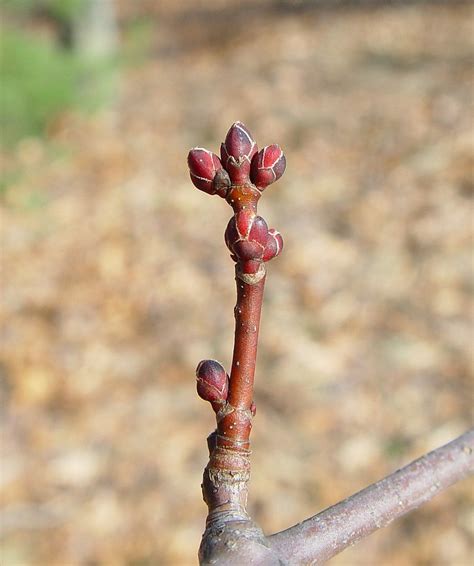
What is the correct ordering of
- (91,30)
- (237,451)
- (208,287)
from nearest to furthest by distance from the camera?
(237,451)
(208,287)
(91,30)

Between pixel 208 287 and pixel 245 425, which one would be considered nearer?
pixel 245 425

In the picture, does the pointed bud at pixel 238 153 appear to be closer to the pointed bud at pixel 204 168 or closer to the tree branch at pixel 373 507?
the pointed bud at pixel 204 168

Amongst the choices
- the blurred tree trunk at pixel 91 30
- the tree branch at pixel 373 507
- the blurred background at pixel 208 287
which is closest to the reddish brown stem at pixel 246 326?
the tree branch at pixel 373 507

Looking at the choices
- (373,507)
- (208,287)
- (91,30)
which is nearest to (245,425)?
(373,507)

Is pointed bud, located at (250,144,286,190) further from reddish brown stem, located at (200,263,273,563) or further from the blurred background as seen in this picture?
the blurred background

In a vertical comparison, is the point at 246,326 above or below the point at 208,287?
below

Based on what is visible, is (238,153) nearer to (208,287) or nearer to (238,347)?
(238,347)

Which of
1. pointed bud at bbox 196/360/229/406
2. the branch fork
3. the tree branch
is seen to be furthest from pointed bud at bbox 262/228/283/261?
the tree branch

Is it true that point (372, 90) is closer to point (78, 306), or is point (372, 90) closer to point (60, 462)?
point (78, 306)
